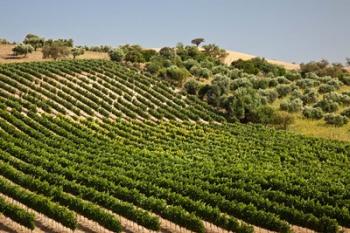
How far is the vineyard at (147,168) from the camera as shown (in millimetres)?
30781

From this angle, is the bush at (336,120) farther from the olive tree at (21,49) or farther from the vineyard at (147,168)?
the olive tree at (21,49)

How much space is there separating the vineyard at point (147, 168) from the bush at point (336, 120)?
13.2m

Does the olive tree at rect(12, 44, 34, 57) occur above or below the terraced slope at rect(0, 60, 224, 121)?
above

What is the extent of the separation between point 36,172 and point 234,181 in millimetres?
15917

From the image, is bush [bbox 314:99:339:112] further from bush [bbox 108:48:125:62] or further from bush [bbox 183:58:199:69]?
bush [bbox 108:48:125:62]

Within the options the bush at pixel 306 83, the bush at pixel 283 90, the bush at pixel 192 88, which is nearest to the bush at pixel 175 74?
the bush at pixel 192 88

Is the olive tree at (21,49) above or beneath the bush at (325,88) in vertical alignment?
above

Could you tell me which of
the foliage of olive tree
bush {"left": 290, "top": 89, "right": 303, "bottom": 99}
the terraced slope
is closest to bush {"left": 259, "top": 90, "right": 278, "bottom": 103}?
bush {"left": 290, "top": 89, "right": 303, "bottom": 99}

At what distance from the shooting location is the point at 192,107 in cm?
7438

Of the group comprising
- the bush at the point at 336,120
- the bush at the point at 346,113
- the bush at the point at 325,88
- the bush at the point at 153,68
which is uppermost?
the bush at the point at 153,68

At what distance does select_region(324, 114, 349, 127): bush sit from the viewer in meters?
71.8

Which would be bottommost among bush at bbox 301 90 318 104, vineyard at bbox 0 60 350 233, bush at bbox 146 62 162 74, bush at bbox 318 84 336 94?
vineyard at bbox 0 60 350 233

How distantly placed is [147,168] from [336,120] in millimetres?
41358

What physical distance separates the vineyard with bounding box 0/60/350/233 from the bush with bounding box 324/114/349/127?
43.4 feet
